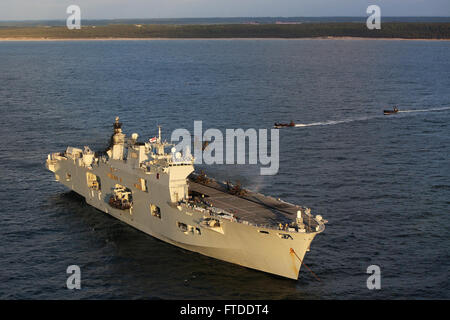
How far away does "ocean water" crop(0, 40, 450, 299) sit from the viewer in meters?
42.8

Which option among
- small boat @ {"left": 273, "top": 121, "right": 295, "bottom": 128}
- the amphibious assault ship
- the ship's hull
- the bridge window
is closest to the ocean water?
the ship's hull

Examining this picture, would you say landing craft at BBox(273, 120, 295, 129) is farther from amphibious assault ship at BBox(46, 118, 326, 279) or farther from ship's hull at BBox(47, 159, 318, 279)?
ship's hull at BBox(47, 159, 318, 279)

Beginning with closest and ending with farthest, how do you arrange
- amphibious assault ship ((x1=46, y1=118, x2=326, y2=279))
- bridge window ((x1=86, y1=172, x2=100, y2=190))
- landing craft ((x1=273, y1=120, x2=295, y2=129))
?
amphibious assault ship ((x1=46, y1=118, x2=326, y2=279)), bridge window ((x1=86, y1=172, x2=100, y2=190)), landing craft ((x1=273, y1=120, x2=295, y2=129))

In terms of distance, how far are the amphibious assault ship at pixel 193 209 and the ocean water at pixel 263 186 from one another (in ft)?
4.24

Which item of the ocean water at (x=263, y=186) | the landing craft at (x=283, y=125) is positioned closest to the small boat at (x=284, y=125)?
the landing craft at (x=283, y=125)

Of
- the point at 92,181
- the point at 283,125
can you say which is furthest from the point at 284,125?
the point at 92,181

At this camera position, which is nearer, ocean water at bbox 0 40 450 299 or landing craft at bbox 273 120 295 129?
ocean water at bbox 0 40 450 299

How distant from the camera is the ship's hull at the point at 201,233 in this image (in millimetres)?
42219

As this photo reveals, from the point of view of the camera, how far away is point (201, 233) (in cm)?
4584

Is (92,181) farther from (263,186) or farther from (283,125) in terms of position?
(283,125)

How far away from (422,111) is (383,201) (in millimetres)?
50302

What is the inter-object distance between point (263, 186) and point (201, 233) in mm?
Result: 18235

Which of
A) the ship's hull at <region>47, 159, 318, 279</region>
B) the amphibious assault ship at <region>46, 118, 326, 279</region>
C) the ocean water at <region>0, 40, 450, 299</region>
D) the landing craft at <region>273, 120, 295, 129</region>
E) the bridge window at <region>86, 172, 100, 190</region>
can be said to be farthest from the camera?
the landing craft at <region>273, 120, 295, 129</region>

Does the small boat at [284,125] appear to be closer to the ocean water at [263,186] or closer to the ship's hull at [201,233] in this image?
the ocean water at [263,186]
